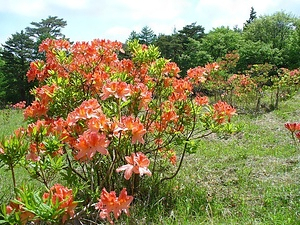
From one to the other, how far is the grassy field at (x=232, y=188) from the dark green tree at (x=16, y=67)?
62.7ft

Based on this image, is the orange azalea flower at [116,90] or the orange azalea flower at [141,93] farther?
the orange azalea flower at [141,93]

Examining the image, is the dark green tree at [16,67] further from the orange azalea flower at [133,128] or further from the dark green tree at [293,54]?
the orange azalea flower at [133,128]

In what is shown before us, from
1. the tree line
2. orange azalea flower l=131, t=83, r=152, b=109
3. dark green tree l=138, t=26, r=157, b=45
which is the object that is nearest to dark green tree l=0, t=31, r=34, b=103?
the tree line

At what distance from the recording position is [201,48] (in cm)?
2097

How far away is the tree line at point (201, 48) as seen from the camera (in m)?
19.2

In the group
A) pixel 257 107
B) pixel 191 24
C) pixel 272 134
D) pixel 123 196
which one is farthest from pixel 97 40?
pixel 191 24

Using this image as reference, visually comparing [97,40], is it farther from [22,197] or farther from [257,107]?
[257,107]

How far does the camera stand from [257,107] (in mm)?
8750

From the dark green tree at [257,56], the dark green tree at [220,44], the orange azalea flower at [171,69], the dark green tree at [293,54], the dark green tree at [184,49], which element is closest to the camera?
the orange azalea flower at [171,69]

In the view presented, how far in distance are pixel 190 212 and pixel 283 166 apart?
5.61ft

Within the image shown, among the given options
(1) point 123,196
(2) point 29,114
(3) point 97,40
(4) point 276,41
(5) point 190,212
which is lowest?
(5) point 190,212

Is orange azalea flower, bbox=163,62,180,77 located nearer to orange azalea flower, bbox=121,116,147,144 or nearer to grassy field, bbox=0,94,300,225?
grassy field, bbox=0,94,300,225

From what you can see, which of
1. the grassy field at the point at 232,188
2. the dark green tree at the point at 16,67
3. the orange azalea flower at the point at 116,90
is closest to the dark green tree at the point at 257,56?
the dark green tree at the point at 16,67

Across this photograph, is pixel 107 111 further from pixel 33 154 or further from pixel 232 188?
pixel 232 188
